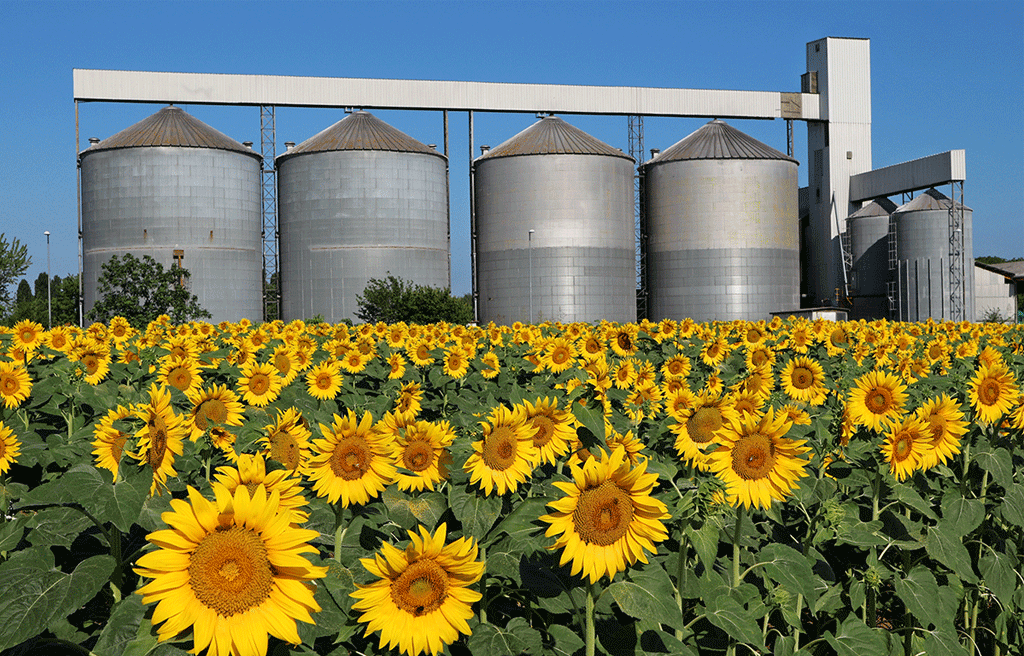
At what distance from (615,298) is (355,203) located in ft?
50.8

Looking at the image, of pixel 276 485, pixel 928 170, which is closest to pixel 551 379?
pixel 276 485

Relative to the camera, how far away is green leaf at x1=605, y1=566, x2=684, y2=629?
2531 millimetres

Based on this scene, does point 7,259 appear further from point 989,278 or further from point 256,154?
point 989,278

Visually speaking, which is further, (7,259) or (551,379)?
(7,259)

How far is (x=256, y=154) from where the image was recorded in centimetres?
4791

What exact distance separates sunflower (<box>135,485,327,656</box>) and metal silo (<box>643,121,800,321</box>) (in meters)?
48.9

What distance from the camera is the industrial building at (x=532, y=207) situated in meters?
45.5

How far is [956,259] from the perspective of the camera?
1998 inches

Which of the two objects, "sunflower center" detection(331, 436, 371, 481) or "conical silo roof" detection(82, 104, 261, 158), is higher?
"conical silo roof" detection(82, 104, 261, 158)

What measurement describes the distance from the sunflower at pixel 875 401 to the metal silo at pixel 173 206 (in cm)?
4337

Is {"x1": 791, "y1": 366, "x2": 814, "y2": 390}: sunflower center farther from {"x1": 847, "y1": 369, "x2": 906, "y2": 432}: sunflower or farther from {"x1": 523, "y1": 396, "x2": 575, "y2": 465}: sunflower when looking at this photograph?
{"x1": 523, "y1": 396, "x2": 575, "y2": 465}: sunflower

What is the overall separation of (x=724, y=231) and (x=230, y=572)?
164 feet

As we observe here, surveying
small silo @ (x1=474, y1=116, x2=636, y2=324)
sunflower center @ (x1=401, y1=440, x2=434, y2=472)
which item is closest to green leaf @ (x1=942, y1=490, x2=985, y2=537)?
sunflower center @ (x1=401, y1=440, x2=434, y2=472)

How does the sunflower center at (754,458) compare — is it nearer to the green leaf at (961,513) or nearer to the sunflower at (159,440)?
the green leaf at (961,513)
